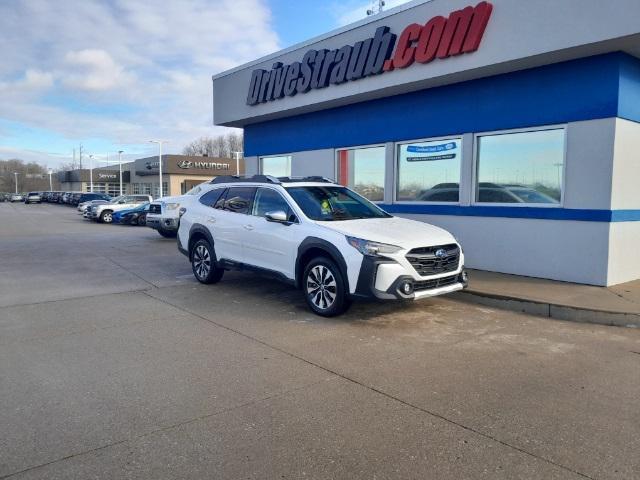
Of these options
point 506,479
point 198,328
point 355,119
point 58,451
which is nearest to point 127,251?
point 355,119

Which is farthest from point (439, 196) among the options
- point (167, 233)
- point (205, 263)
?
point (167, 233)

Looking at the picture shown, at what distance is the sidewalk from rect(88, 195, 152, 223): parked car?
2387 centimetres

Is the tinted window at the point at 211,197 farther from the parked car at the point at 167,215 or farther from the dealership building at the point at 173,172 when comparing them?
the dealership building at the point at 173,172

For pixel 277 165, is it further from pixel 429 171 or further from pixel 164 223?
pixel 429 171

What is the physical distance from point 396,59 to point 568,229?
4.87 m

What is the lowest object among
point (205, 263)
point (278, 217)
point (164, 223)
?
point (205, 263)

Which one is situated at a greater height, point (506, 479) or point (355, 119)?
point (355, 119)

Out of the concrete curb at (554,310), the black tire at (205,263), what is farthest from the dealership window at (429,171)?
the black tire at (205,263)

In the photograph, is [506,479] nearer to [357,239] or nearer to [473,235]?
[357,239]

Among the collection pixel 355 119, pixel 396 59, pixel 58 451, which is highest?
pixel 396 59

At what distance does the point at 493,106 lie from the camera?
980 cm

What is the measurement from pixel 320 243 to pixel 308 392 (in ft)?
8.98

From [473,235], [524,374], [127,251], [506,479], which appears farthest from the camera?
[127,251]

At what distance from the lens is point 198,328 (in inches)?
257
